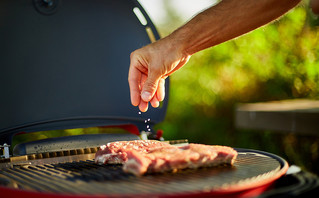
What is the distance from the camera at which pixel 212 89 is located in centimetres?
566

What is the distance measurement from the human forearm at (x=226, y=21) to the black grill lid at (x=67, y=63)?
29.5 inches

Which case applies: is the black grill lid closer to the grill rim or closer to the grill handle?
the grill handle

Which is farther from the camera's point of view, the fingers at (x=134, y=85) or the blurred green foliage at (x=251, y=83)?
the blurred green foliage at (x=251, y=83)

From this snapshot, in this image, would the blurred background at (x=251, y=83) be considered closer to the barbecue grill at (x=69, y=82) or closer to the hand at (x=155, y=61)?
the barbecue grill at (x=69, y=82)

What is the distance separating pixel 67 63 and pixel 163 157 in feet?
4.04

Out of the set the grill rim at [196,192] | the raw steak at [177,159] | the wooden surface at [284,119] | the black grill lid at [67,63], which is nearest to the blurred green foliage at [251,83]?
the wooden surface at [284,119]

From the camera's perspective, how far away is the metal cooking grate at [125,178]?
1319 mm

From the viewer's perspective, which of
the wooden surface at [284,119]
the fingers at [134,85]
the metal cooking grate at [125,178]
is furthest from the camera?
the wooden surface at [284,119]

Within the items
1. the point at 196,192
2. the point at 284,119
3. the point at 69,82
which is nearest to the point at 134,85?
the point at 69,82

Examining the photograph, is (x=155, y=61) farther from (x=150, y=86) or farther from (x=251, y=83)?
(x=251, y=83)

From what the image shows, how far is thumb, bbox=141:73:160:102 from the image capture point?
6.56 ft

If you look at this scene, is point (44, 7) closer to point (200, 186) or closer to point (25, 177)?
point (25, 177)

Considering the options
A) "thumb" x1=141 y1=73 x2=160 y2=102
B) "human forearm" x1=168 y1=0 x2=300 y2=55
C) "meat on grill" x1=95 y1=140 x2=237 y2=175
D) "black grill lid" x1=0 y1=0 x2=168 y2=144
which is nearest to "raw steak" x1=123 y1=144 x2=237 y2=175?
"meat on grill" x1=95 y1=140 x2=237 y2=175

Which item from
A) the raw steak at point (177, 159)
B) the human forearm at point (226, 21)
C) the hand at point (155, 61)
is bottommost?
the raw steak at point (177, 159)
